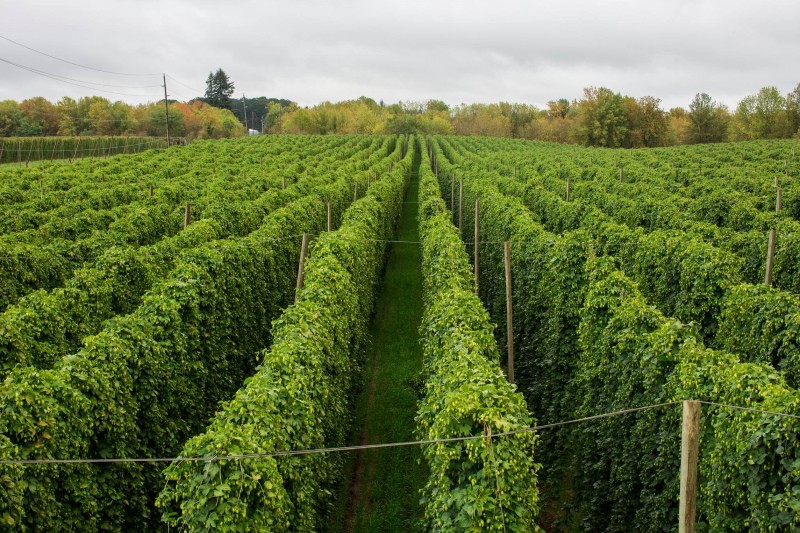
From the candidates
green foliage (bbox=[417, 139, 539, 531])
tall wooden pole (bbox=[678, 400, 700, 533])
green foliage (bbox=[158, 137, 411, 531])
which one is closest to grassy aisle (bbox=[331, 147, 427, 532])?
green foliage (bbox=[158, 137, 411, 531])

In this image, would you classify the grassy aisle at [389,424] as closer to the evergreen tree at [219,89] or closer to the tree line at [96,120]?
the tree line at [96,120]

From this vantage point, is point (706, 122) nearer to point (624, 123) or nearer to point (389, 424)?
point (624, 123)

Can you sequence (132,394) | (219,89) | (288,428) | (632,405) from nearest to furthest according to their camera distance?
(288,428)
(632,405)
(132,394)
(219,89)

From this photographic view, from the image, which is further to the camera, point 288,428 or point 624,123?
point 624,123

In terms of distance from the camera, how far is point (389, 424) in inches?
618

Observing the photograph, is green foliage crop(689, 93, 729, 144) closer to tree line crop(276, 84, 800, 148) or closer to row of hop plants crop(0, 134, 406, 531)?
tree line crop(276, 84, 800, 148)

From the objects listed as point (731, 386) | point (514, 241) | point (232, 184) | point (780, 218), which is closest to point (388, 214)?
point (232, 184)

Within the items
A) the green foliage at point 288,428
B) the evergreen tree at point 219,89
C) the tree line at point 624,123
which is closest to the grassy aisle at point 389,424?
the green foliage at point 288,428

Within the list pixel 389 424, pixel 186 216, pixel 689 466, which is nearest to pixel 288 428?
→ pixel 689 466

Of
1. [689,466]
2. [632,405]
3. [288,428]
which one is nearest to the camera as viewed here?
[689,466]

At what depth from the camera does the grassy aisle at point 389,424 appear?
12.3 metres

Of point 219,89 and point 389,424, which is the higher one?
point 219,89

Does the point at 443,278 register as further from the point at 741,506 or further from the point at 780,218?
the point at 780,218

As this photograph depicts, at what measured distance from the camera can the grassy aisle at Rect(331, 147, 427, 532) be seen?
12336mm
